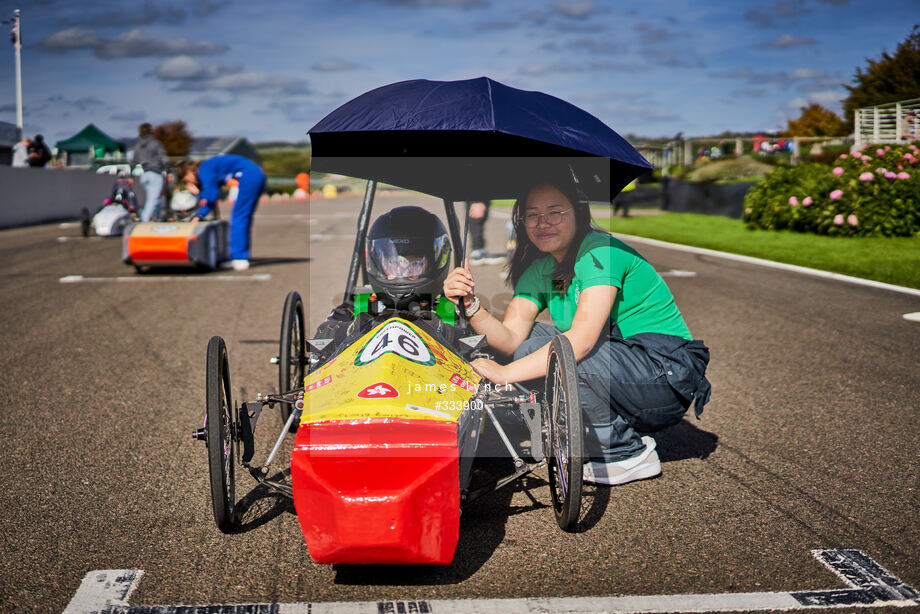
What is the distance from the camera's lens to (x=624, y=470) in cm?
414

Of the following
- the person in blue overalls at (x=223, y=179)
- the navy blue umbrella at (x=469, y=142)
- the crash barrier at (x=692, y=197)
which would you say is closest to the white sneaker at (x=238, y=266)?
the person in blue overalls at (x=223, y=179)

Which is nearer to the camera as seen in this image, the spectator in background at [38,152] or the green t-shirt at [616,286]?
the green t-shirt at [616,286]

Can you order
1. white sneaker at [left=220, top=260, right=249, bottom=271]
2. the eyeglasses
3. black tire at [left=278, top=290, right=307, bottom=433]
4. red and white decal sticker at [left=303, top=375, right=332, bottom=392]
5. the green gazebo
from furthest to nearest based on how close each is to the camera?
the green gazebo, white sneaker at [left=220, top=260, right=249, bottom=271], black tire at [left=278, top=290, right=307, bottom=433], the eyeglasses, red and white decal sticker at [left=303, top=375, right=332, bottom=392]

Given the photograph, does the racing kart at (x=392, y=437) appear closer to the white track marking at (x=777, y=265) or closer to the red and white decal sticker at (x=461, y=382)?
the red and white decal sticker at (x=461, y=382)

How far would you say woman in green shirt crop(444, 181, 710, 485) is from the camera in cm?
394

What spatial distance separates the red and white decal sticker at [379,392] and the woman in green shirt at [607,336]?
0.81m

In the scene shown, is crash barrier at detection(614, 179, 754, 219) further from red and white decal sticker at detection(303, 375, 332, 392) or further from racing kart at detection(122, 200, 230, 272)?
red and white decal sticker at detection(303, 375, 332, 392)

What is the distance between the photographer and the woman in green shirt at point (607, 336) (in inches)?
155

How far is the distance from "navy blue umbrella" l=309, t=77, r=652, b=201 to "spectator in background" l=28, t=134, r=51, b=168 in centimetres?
2691

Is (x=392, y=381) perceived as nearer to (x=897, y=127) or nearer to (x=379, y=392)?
(x=379, y=392)

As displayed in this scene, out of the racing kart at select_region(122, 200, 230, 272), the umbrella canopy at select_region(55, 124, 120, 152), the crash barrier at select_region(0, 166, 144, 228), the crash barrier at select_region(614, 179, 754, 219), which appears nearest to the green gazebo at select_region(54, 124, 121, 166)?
the umbrella canopy at select_region(55, 124, 120, 152)

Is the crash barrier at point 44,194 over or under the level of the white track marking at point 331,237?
over

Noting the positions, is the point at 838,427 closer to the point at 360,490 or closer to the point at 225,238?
the point at 360,490

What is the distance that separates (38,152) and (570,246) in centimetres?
2837
